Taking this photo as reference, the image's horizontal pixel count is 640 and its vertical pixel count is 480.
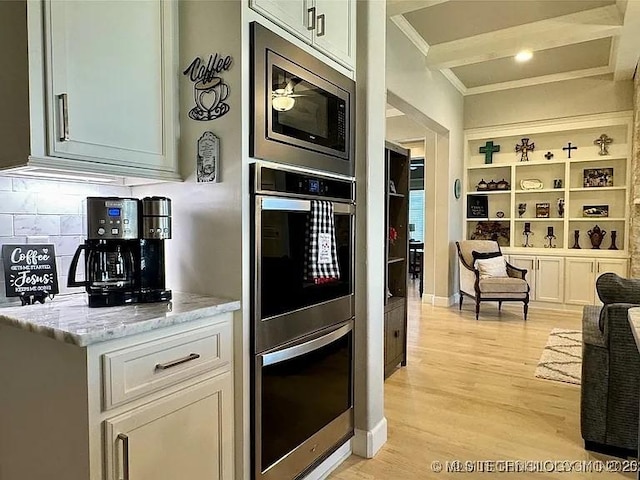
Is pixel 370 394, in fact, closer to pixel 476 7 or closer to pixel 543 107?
pixel 476 7

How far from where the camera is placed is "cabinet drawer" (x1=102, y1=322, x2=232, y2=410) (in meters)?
1.26

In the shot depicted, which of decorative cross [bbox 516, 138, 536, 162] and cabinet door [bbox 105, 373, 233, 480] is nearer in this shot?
cabinet door [bbox 105, 373, 233, 480]

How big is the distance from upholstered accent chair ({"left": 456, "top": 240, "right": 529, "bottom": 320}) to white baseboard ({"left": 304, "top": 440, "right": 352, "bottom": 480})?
369 cm

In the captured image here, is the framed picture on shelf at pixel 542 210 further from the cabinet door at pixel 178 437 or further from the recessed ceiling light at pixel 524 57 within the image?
the cabinet door at pixel 178 437

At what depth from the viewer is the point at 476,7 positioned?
4.05m

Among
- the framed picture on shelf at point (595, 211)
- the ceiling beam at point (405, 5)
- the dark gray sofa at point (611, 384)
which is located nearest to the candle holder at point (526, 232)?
the framed picture on shelf at point (595, 211)

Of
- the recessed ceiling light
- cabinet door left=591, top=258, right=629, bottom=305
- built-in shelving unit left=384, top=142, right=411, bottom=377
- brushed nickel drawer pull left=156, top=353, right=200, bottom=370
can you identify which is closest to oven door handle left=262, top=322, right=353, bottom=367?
brushed nickel drawer pull left=156, top=353, right=200, bottom=370

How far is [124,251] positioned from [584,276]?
5991 mm

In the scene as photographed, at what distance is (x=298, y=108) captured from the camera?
6.14ft

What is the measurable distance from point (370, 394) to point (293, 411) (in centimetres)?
60

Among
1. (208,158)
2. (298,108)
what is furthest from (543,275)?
(208,158)

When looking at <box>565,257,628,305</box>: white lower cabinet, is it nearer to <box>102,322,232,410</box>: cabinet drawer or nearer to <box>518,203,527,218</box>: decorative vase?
<box>518,203,527,218</box>: decorative vase

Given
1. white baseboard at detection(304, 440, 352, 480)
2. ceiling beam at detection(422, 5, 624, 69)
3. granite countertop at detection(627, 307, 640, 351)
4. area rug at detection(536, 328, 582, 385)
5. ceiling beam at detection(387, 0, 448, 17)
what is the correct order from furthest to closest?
ceiling beam at detection(422, 5, 624, 69), ceiling beam at detection(387, 0, 448, 17), area rug at detection(536, 328, 582, 385), white baseboard at detection(304, 440, 352, 480), granite countertop at detection(627, 307, 640, 351)

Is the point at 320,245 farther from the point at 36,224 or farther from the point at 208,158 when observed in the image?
the point at 36,224
